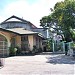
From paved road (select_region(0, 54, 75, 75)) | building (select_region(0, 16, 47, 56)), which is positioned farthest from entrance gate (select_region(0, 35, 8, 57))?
paved road (select_region(0, 54, 75, 75))

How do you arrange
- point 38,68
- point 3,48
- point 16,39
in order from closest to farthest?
point 38,68, point 3,48, point 16,39

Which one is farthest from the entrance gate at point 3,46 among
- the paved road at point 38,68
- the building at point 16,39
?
the paved road at point 38,68

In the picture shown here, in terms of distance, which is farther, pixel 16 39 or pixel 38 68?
pixel 16 39

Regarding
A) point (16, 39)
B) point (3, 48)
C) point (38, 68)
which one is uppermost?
point (16, 39)

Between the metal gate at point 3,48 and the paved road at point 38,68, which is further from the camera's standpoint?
the metal gate at point 3,48

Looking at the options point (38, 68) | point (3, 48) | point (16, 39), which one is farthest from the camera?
point (16, 39)

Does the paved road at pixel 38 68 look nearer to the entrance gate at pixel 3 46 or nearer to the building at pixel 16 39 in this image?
the building at pixel 16 39

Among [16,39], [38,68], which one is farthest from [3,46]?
[38,68]

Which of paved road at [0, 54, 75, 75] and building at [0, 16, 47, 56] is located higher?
building at [0, 16, 47, 56]

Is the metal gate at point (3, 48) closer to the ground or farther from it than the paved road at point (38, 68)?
Result: farther from it

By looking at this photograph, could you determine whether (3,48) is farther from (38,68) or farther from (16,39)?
(38,68)

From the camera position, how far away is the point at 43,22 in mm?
46188

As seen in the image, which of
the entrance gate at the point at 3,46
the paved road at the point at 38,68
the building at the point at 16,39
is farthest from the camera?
the entrance gate at the point at 3,46

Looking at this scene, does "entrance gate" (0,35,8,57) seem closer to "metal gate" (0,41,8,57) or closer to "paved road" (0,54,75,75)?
"metal gate" (0,41,8,57)
